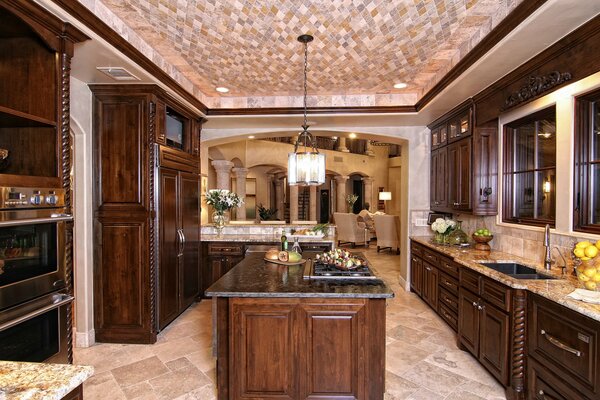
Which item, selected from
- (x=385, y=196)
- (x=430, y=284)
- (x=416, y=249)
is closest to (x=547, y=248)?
(x=430, y=284)

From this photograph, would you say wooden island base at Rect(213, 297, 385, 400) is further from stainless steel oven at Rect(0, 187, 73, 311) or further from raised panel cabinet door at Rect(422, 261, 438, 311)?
raised panel cabinet door at Rect(422, 261, 438, 311)

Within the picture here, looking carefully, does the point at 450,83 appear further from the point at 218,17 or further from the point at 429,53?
the point at 218,17

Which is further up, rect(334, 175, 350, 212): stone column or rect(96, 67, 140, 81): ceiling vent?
rect(96, 67, 140, 81): ceiling vent

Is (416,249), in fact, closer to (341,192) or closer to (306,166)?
(306,166)

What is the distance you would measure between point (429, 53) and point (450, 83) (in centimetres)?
38

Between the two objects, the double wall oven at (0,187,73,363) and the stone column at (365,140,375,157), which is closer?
the double wall oven at (0,187,73,363)

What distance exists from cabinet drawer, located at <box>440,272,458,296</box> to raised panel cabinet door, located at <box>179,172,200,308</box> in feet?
10.3

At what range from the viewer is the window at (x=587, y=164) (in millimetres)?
2438

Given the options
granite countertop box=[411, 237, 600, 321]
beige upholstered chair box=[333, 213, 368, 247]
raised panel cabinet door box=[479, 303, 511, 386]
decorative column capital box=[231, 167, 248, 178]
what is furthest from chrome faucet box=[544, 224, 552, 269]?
decorative column capital box=[231, 167, 248, 178]

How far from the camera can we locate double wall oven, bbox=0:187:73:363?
181cm

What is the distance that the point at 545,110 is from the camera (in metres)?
2.92

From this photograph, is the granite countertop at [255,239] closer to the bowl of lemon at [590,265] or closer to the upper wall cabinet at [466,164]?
the upper wall cabinet at [466,164]

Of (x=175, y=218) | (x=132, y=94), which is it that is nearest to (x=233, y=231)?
(x=175, y=218)

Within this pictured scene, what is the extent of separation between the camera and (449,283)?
3615 millimetres
